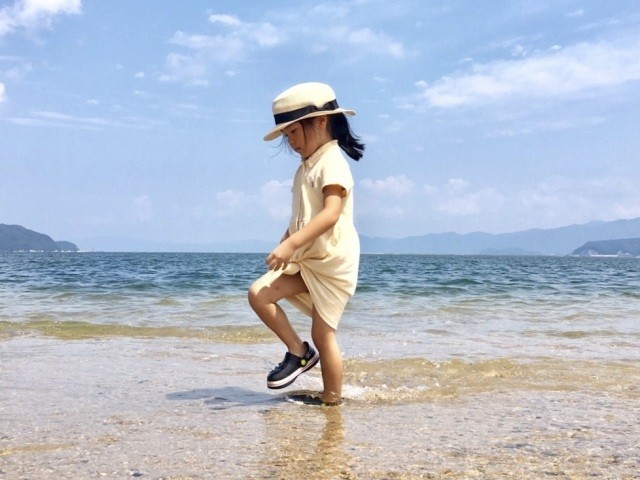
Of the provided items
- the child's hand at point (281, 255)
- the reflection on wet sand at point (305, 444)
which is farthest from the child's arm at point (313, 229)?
the reflection on wet sand at point (305, 444)

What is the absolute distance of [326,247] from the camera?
10.1 feet

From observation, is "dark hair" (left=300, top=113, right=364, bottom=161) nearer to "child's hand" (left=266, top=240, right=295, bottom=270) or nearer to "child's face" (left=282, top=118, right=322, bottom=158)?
"child's face" (left=282, top=118, right=322, bottom=158)

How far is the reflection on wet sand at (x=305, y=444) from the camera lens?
1959 millimetres

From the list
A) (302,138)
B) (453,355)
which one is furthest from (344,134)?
(453,355)

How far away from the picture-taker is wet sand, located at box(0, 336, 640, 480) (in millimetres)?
1992

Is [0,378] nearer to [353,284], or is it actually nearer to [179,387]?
[179,387]

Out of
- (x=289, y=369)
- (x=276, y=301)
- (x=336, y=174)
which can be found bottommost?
(x=289, y=369)

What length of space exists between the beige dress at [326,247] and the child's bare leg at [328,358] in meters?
0.04

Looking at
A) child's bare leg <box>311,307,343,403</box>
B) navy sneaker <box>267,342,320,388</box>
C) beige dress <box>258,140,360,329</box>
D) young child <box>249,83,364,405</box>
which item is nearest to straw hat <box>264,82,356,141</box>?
young child <box>249,83,364,405</box>

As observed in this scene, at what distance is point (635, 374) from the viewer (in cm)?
404

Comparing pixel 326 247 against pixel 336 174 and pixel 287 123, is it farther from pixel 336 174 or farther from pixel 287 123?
pixel 287 123

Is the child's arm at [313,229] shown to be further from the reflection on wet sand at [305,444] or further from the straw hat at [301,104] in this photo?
the reflection on wet sand at [305,444]

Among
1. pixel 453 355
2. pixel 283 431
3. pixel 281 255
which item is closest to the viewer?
pixel 283 431

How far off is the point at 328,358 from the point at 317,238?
0.60 meters
